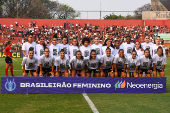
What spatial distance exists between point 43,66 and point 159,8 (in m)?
49.6

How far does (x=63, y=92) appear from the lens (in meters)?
8.54

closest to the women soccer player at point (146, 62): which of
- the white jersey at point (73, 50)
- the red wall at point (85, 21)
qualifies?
the white jersey at point (73, 50)

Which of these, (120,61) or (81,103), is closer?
(81,103)

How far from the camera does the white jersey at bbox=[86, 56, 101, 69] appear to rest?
944 cm

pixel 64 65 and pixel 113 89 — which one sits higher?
pixel 64 65

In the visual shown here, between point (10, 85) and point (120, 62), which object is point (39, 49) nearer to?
point (10, 85)

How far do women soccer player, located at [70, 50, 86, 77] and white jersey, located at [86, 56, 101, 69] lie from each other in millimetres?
219

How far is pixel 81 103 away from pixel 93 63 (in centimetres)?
256

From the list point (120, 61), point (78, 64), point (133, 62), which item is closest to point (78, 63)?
point (78, 64)

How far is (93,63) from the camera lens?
31.0 feet

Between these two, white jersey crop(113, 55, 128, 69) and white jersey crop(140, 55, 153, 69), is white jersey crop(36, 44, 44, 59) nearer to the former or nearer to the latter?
white jersey crop(113, 55, 128, 69)

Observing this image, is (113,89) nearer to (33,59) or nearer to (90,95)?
(90,95)

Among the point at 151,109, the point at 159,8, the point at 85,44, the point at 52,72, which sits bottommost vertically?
the point at 151,109

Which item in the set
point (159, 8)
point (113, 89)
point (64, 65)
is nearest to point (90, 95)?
point (113, 89)
